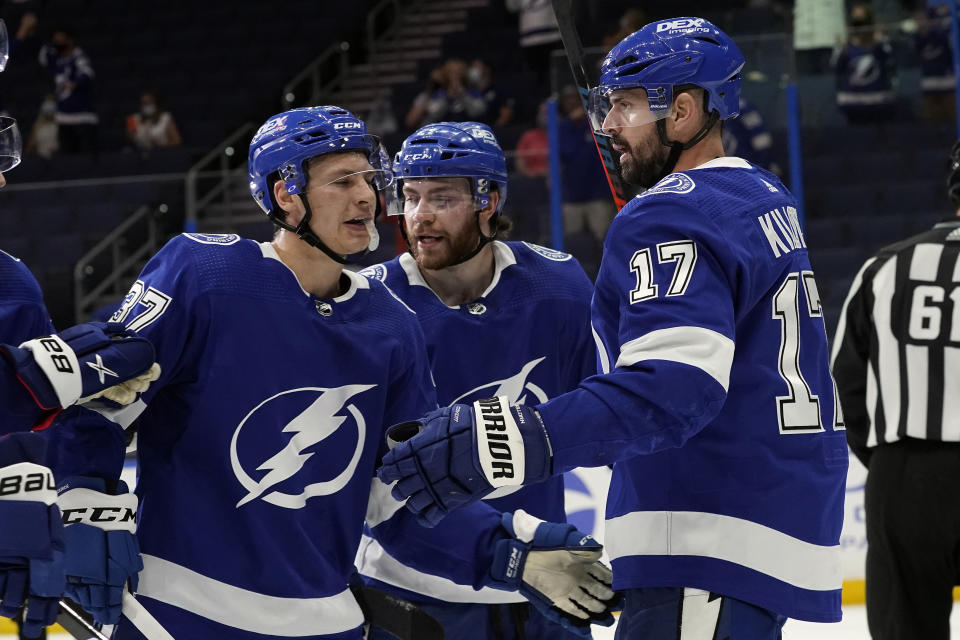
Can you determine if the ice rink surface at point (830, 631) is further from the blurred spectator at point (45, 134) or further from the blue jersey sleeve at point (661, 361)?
the blurred spectator at point (45, 134)

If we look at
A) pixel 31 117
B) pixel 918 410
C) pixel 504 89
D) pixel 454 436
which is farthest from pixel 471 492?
pixel 31 117

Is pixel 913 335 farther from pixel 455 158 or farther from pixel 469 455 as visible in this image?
pixel 469 455

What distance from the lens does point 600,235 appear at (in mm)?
5777

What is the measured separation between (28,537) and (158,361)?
359mm

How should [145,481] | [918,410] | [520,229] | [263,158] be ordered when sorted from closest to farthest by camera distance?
[145,481]
[263,158]
[918,410]
[520,229]

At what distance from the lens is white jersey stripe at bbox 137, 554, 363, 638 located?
89.2 inches

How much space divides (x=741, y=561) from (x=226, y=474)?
2.83ft

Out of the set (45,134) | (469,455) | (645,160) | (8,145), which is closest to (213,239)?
(8,145)

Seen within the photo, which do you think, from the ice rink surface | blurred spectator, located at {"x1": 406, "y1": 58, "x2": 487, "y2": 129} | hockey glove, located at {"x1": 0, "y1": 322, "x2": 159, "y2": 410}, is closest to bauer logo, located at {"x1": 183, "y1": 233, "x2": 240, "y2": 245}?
hockey glove, located at {"x1": 0, "y1": 322, "x2": 159, "y2": 410}

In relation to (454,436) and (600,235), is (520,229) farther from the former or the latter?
(454,436)

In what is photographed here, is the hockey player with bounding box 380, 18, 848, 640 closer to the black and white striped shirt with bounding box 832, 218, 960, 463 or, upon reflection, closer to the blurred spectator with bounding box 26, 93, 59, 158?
the black and white striped shirt with bounding box 832, 218, 960, 463

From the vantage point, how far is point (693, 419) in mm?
1989

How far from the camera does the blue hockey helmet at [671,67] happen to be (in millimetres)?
2330

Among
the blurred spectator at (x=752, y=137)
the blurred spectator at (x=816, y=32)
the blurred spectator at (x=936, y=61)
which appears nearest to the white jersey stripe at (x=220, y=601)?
the blurred spectator at (x=752, y=137)
